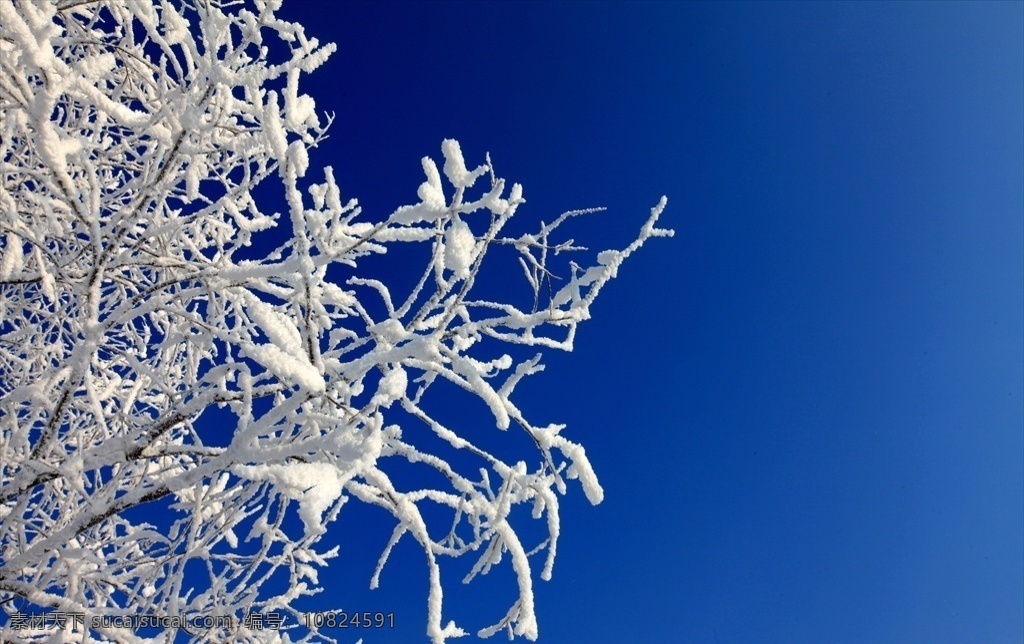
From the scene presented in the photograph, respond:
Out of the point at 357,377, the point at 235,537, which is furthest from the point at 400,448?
the point at 235,537

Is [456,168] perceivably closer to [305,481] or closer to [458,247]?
[458,247]

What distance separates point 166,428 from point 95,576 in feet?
3.84

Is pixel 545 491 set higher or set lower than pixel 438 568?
higher

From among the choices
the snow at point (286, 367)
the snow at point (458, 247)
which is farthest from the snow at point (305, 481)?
the snow at point (458, 247)

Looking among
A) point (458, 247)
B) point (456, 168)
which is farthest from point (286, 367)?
point (456, 168)

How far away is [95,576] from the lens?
7.82ft

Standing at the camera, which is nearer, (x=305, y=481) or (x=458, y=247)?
(x=305, y=481)

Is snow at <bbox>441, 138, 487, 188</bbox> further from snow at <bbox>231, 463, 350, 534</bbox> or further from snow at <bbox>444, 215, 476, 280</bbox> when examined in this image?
snow at <bbox>231, 463, 350, 534</bbox>

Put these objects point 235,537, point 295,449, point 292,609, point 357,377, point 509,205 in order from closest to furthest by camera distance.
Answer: point 295,449, point 357,377, point 509,205, point 292,609, point 235,537

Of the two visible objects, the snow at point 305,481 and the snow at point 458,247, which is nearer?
the snow at point 305,481

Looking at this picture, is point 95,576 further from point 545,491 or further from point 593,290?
point 593,290

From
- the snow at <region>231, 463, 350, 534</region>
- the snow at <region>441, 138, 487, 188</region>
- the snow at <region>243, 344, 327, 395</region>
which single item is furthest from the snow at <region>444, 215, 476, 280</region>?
the snow at <region>231, 463, 350, 534</region>

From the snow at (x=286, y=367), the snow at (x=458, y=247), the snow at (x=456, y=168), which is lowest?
the snow at (x=286, y=367)

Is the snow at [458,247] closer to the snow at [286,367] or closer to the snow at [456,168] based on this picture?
the snow at [456,168]
